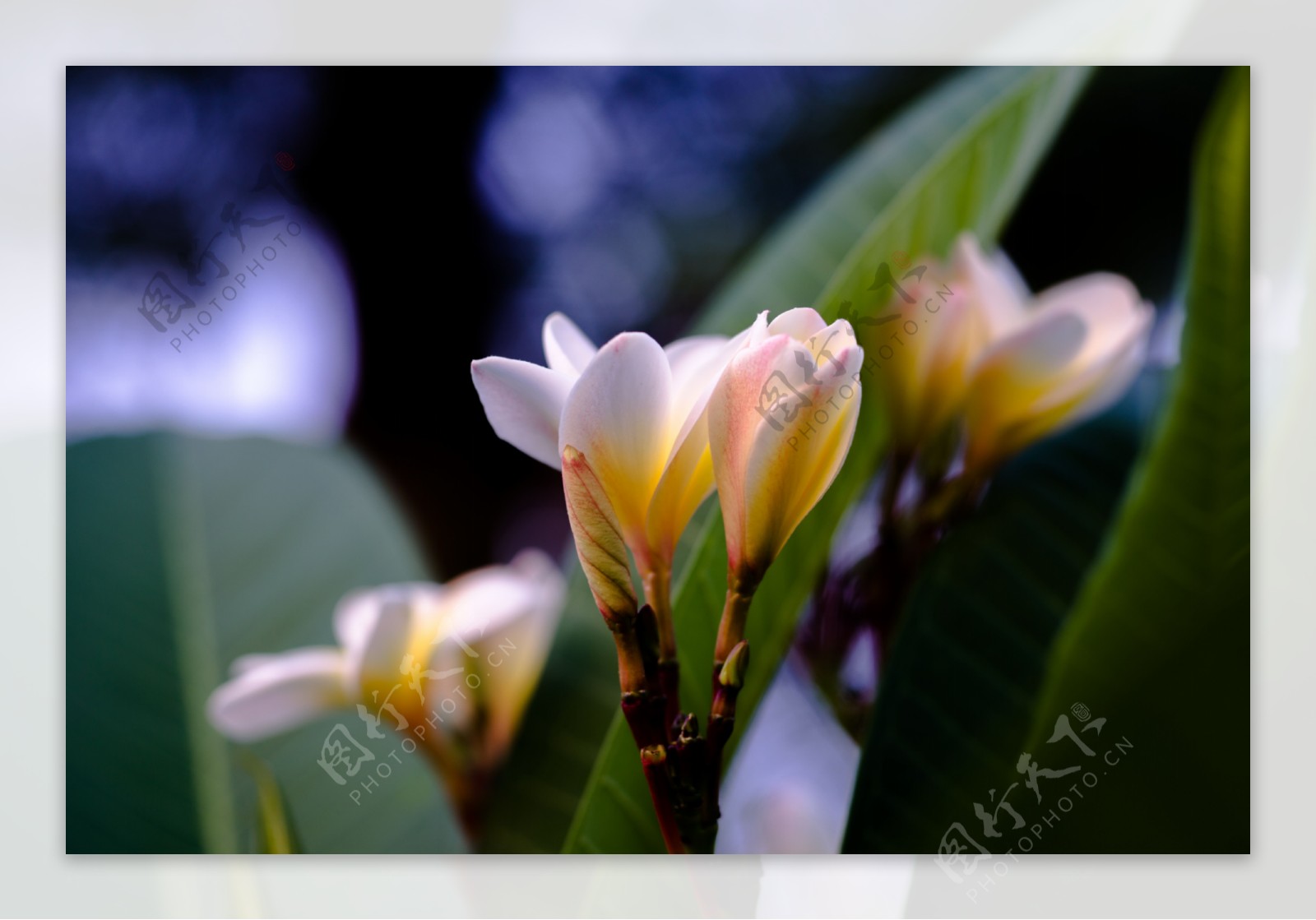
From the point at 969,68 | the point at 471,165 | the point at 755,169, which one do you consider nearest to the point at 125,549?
the point at 471,165

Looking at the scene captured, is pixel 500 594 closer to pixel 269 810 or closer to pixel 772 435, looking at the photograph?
pixel 269 810

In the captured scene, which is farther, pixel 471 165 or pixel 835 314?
pixel 471 165

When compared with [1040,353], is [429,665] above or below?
below

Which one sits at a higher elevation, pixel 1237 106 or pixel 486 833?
pixel 1237 106

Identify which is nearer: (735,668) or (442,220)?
(735,668)

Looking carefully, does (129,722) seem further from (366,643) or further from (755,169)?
(755,169)

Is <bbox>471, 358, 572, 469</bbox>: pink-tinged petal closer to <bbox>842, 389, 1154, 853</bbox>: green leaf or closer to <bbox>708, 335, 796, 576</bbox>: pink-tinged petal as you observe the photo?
<bbox>708, 335, 796, 576</bbox>: pink-tinged petal

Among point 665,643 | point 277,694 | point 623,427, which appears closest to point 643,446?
point 623,427

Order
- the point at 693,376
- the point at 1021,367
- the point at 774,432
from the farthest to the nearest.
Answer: the point at 1021,367, the point at 693,376, the point at 774,432
